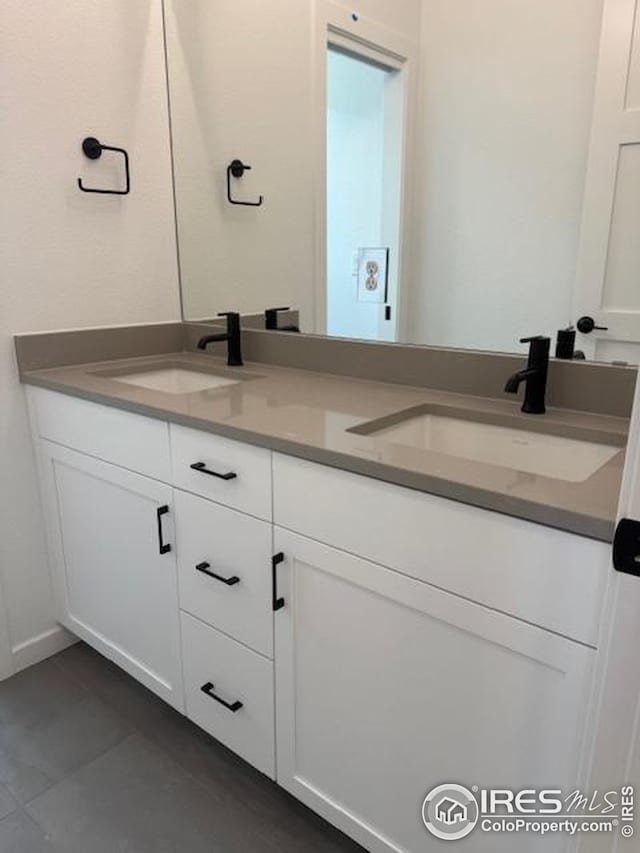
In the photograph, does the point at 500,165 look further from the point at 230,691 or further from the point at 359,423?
the point at 230,691

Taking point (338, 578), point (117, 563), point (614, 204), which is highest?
point (614, 204)

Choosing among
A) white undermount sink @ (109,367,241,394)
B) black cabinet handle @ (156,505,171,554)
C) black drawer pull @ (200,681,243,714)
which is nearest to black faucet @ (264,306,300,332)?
white undermount sink @ (109,367,241,394)

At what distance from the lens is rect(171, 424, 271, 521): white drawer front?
1188 millimetres

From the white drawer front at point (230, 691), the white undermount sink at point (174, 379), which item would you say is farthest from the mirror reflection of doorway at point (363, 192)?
the white drawer front at point (230, 691)

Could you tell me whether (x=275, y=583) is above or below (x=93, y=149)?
below

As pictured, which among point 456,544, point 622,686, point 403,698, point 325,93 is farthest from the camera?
point 325,93

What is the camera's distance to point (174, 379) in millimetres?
2008

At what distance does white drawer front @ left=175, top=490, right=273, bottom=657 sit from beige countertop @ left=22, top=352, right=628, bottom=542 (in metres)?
0.20

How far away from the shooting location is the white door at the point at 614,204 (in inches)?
45.8

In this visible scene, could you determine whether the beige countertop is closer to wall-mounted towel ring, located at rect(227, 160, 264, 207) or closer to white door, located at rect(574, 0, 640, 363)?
white door, located at rect(574, 0, 640, 363)

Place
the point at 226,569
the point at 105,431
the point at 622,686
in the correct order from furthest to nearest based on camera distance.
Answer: the point at 105,431, the point at 226,569, the point at 622,686

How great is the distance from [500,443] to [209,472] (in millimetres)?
622

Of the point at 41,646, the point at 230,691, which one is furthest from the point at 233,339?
the point at 41,646

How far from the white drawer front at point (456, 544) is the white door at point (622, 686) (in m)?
0.13
